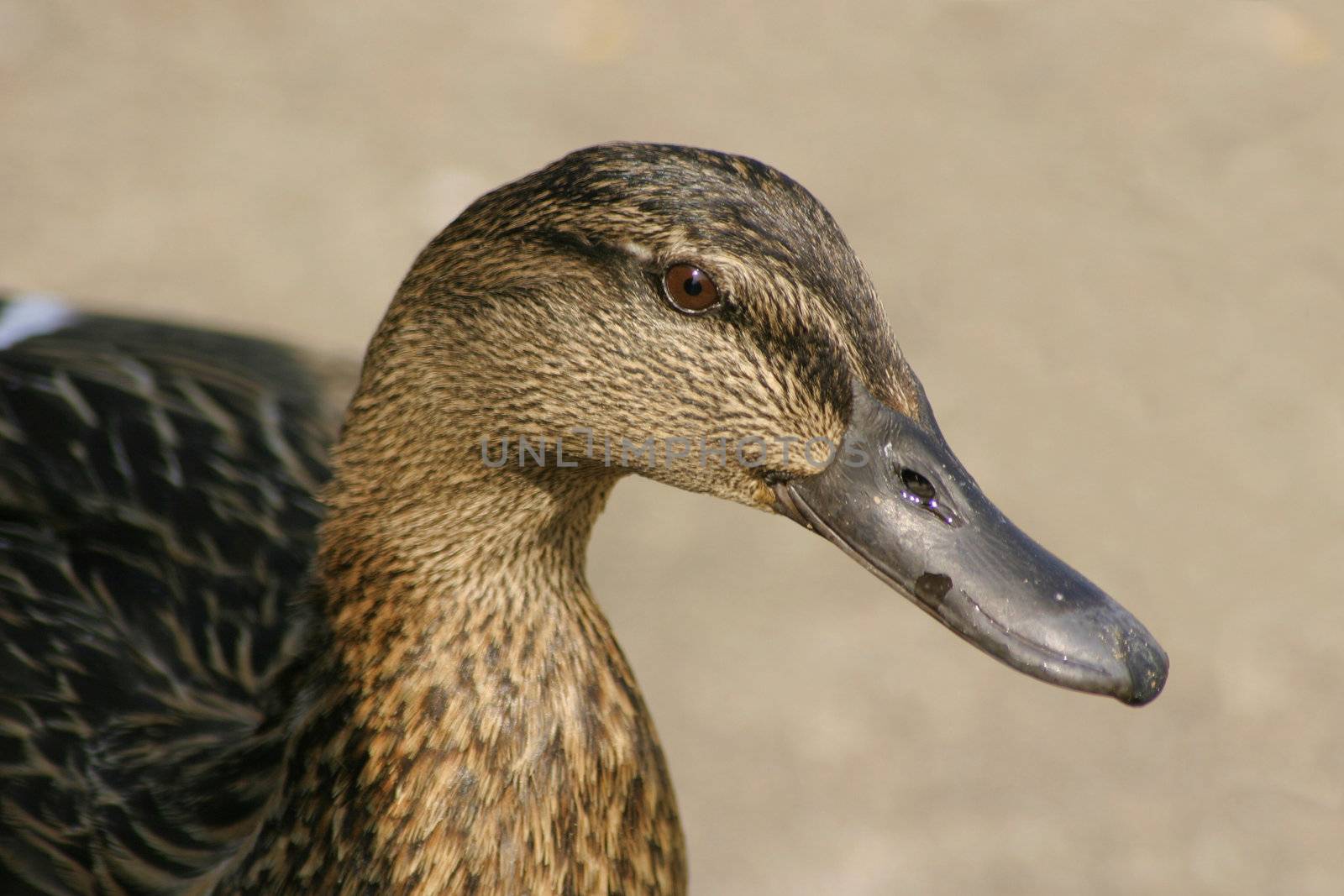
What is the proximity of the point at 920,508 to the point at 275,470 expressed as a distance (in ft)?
5.12

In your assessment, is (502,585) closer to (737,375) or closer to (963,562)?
(737,375)

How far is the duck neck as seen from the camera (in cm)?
215

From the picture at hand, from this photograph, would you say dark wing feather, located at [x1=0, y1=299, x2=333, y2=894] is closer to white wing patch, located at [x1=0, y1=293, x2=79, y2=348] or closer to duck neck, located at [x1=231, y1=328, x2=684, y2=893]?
duck neck, located at [x1=231, y1=328, x2=684, y2=893]

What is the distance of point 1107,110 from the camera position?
531 cm

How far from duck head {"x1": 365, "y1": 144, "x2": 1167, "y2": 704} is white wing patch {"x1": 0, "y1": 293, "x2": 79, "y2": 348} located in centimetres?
187

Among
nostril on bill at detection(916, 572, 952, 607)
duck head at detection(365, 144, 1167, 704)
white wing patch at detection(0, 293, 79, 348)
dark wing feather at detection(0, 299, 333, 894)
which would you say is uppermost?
duck head at detection(365, 144, 1167, 704)

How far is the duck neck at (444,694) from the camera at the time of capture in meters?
2.15

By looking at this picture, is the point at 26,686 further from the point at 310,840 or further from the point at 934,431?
the point at 934,431

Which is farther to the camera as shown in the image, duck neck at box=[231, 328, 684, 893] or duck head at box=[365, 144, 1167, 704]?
duck neck at box=[231, 328, 684, 893]

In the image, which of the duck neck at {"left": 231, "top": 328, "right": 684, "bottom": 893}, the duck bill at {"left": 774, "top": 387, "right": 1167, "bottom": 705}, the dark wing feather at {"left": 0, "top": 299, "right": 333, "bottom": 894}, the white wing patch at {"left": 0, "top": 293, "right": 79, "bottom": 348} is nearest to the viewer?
the duck bill at {"left": 774, "top": 387, "right": 1167, "bottom": 705}

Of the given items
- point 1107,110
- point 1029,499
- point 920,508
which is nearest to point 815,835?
point 1029,499

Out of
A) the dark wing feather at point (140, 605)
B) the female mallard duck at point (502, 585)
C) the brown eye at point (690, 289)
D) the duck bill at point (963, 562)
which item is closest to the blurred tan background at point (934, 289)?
the dark wing feather at point (140, 605)

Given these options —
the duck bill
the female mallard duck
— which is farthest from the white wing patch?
the duck bill

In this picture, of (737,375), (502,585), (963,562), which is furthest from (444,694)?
(963,562)
